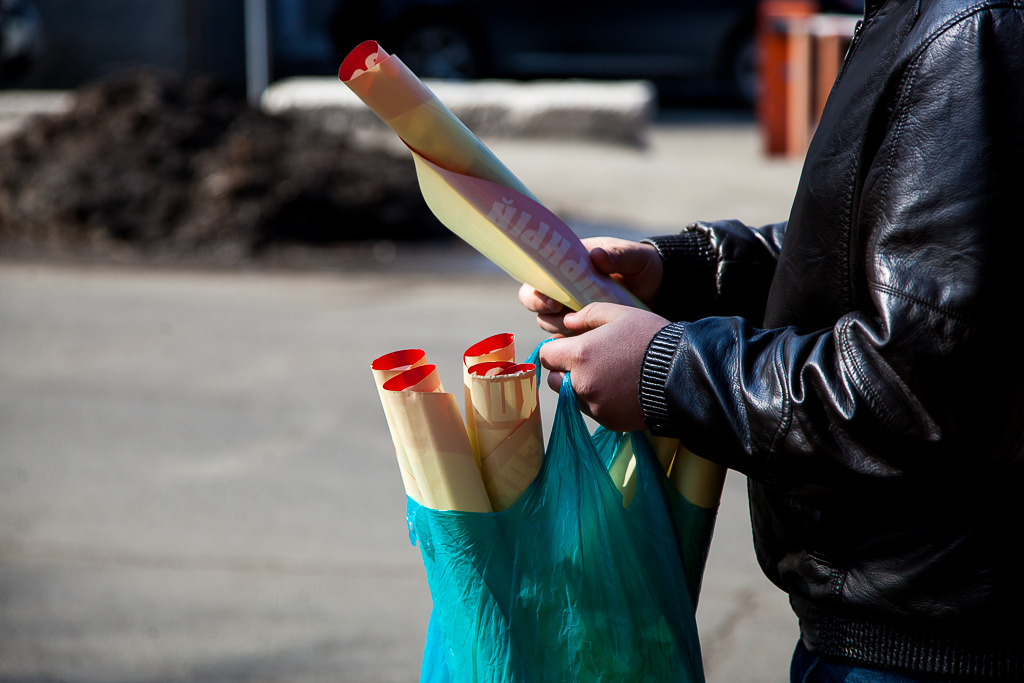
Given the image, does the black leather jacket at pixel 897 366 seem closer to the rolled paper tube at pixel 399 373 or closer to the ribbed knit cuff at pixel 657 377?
the ribbed knit cuff at pixel 657 377

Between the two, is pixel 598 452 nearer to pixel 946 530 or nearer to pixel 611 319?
pixel 611 319

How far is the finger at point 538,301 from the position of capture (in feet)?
5.15

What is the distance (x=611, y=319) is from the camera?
4.40 ft

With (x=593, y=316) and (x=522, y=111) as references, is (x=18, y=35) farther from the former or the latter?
(x=593, y=316)

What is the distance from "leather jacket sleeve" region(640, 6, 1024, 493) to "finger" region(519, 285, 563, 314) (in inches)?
14.7

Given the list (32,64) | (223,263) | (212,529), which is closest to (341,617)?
(212,529)

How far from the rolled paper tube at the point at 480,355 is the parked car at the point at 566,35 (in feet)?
40.9

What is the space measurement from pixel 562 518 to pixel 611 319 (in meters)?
0.28

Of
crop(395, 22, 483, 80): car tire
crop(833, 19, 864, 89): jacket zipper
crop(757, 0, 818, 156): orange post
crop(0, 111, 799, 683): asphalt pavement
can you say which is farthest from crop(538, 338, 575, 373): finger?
crop(395, 22, 483, 80): car tire

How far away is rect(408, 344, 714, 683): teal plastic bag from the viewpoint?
1380 millimetres

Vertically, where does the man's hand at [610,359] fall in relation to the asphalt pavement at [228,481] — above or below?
above

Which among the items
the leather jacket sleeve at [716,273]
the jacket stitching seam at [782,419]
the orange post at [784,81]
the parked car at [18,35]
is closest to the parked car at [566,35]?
the orange post at [784,81]

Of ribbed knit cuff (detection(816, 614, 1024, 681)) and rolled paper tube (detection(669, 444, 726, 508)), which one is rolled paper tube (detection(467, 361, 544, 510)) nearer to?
rolled paper tube (detection(669, 444, 726, 508))

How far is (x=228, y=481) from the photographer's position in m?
3.95
